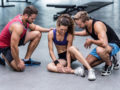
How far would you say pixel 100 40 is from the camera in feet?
13.8

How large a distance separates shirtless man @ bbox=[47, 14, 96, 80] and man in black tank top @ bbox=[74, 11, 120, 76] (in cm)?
20

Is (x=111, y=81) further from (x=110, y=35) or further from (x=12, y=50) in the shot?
(x=12, y=50)

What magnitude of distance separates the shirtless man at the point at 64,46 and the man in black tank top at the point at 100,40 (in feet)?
0.67

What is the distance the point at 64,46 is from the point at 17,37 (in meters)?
0.77

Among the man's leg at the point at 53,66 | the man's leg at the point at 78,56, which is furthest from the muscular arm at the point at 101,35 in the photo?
the man's leg at the point at 53,66

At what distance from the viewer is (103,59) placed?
440 cm

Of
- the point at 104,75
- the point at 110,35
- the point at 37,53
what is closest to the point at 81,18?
the point at 110,35

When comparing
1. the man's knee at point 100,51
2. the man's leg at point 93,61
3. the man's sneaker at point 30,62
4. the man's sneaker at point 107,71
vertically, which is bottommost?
the man's sneaker at point 30,62

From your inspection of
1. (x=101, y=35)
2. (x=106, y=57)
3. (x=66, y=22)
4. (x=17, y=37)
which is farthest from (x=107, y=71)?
(x=17, y=37)

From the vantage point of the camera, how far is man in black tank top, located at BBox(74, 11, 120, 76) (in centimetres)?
421

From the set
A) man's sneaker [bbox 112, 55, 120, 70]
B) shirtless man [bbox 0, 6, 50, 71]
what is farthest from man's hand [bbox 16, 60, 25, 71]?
man's sneaker [bbox 112, 55, 120, 70]

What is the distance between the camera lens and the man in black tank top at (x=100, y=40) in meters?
4.21

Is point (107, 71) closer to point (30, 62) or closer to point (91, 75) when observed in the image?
point (91, 75)

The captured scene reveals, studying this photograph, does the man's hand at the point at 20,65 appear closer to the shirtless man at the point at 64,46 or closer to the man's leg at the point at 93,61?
the shirtless man at the point at 64,46
